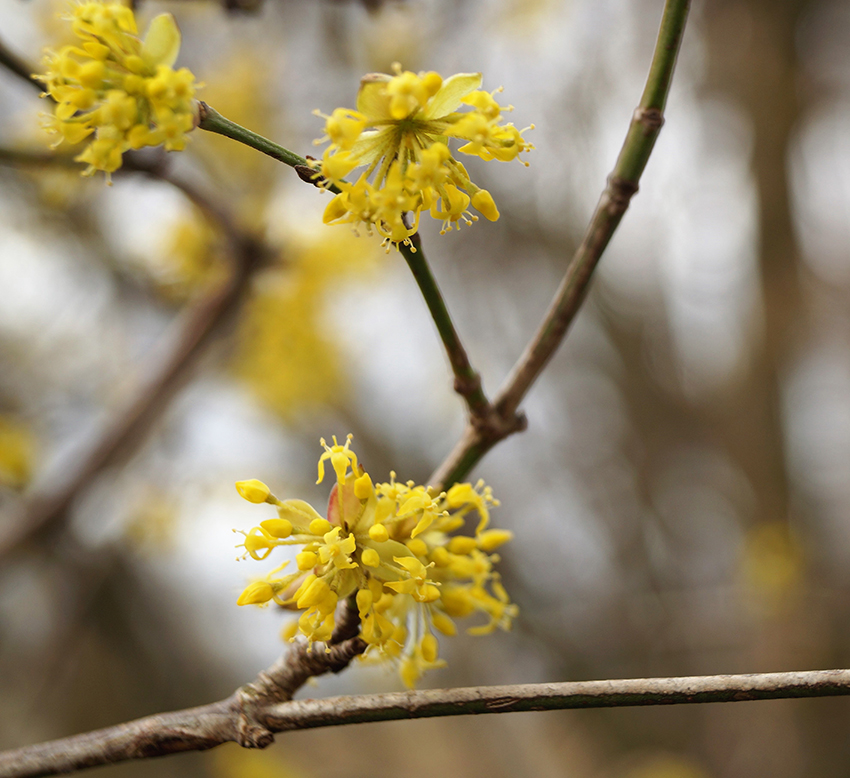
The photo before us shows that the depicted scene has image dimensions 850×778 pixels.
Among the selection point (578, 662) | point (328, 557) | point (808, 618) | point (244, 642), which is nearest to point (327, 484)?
point (244, 642)

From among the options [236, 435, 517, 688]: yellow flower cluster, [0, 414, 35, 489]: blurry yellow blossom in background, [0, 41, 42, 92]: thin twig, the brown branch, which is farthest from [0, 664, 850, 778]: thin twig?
[0, 414, 35, 489]: blurry yellow blossom in background

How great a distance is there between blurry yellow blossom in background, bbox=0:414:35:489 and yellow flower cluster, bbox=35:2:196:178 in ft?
7.00

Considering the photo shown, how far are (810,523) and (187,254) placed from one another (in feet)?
14.0

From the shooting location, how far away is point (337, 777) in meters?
4.82

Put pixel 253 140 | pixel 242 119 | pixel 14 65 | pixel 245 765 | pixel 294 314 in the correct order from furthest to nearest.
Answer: pixel 245 765 < pixel 242 119 < pixel 294 314 < pixel 14 65 < pixel 253 140

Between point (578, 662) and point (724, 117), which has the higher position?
point (724, 117)

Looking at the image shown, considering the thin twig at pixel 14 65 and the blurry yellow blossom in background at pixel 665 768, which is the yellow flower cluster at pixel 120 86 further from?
the blurry yellow blossom in background at pixel 665 768

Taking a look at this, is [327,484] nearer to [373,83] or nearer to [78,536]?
[78,536]

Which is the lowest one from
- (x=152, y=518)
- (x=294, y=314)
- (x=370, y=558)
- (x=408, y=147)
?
(x=370, y=558)

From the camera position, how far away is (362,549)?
0.67 metres

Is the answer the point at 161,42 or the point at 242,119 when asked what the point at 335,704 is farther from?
the point at 242,119

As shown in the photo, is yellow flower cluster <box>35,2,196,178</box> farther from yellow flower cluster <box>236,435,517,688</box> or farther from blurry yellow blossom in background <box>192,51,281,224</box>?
blurry yellow blossom in background <box>192,51,281,224</box>

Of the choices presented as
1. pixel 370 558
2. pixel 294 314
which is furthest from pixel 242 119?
pixel 370 558

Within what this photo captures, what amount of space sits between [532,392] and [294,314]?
2.08m
